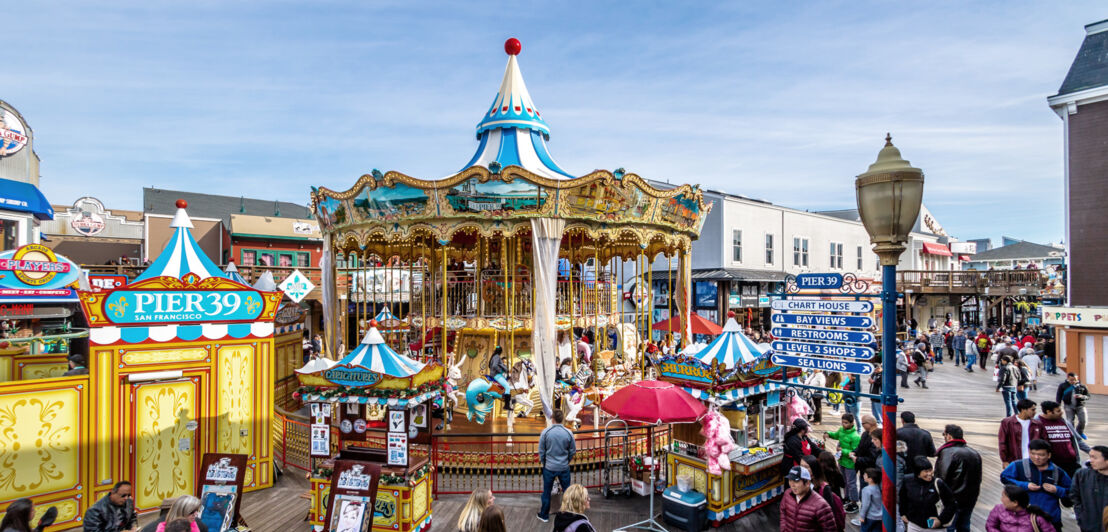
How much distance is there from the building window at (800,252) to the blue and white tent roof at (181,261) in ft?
93.5

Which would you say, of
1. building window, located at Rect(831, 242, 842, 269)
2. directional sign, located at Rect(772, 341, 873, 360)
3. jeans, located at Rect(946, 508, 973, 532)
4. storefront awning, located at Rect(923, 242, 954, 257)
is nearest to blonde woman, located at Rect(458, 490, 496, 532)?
directional sign, located at Rect(772, 341, 873, 360)

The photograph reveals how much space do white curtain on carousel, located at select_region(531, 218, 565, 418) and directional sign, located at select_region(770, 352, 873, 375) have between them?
16.9 ft

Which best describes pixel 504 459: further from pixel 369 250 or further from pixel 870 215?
pixel 369 250

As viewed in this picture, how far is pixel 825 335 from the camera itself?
4953mm

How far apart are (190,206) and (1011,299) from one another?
50206 millimetres

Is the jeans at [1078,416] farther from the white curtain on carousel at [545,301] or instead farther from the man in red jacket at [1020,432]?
the white curtain on carousel at [545,301]

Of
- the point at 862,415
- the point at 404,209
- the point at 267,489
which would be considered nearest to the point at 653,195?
the point at 404,209

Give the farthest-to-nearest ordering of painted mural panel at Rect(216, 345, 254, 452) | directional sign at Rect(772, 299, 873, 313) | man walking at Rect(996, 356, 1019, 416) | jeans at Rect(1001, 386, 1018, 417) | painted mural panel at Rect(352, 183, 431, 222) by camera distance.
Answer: jeans at Rect(1001, 386, 1018, 417), man walking at Rect(996, 356, 1019, 416), painted mural panel at Rect(352, 183, 431, 222), painted mural panel at Rect(216, 345, 254, 452), directional sign at Rect(772, 299, 873, 313)

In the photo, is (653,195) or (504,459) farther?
(653,195)

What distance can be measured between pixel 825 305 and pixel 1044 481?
2.89 meters

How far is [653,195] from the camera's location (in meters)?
11.4

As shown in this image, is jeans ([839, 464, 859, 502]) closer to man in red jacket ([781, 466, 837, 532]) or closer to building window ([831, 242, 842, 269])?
man in red jacket ([781, 466, 837, 532])

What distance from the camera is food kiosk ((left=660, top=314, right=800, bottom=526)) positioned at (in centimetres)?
700

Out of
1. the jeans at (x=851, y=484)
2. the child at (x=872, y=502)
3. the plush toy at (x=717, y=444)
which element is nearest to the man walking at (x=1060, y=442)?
the jeans at (x=851, y=484)
